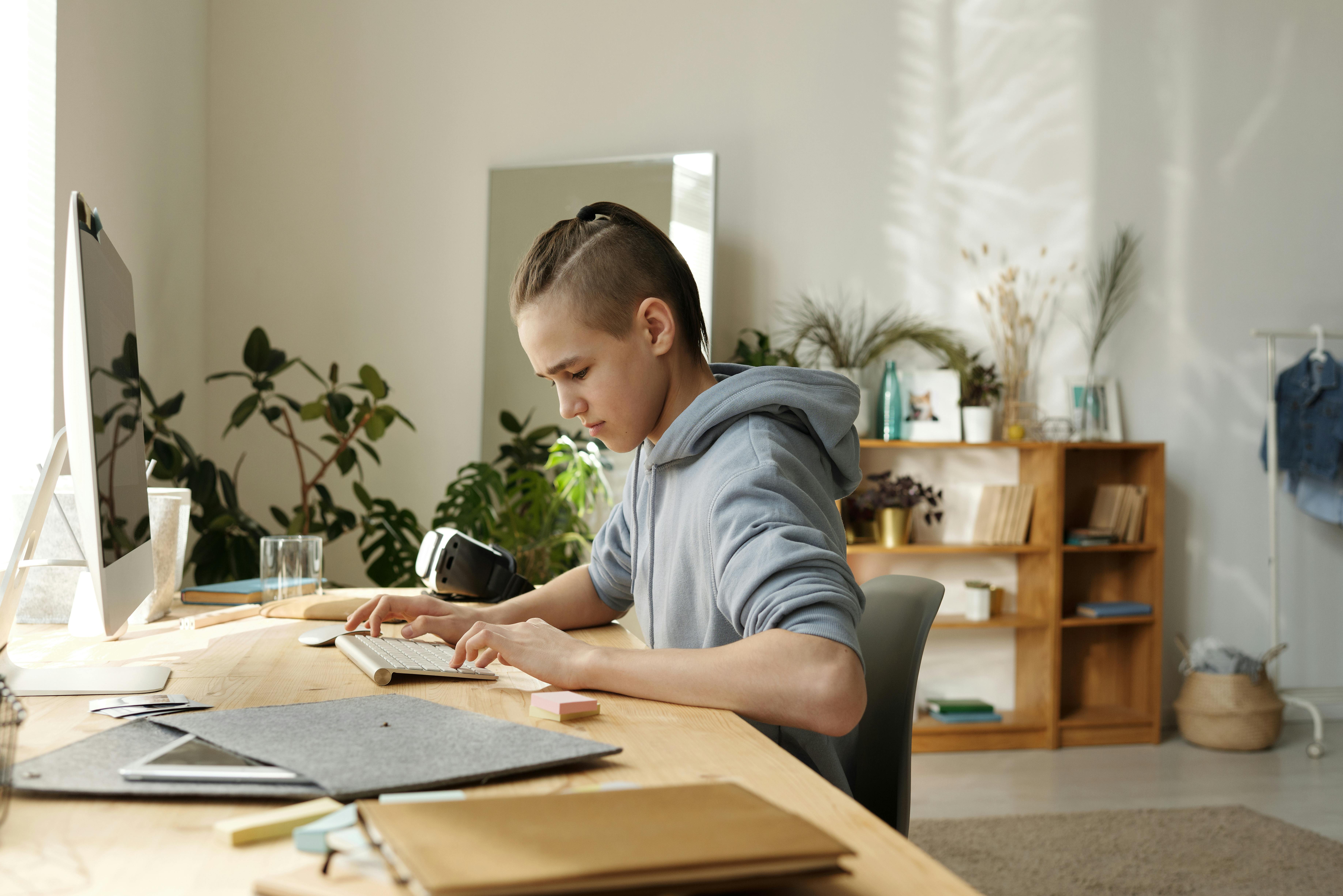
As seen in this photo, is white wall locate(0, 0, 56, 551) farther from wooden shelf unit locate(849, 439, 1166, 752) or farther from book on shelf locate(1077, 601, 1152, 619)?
book on shelf locate(1077, 601, 1152, 619)

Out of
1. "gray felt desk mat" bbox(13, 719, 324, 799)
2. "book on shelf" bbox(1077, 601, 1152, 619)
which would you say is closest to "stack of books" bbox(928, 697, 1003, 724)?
"book on shelf" bbox(1077, 601, 1152, 619)

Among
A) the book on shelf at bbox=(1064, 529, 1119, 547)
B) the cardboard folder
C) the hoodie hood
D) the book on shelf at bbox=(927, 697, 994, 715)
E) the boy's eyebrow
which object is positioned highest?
the boy's eyebrow

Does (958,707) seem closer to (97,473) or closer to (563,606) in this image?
(563,606)

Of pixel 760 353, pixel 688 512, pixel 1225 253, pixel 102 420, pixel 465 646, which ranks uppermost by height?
pixel 1225 253

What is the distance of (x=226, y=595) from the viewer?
180cm

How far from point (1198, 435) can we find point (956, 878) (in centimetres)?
410

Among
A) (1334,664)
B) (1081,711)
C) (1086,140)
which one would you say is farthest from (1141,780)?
(1086,140)

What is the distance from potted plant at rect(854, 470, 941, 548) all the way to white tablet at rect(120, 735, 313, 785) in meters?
3.14

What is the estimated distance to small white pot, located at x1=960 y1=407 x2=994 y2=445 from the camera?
377 centimetres

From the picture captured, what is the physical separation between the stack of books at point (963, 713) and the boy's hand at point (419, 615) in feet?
9.10

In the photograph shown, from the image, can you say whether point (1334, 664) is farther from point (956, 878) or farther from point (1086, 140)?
point (956, 878)

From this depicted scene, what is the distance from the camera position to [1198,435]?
4.09 m

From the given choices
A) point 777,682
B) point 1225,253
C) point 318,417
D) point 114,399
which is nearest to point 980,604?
point 1225,253

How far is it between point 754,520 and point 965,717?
9.83ft
